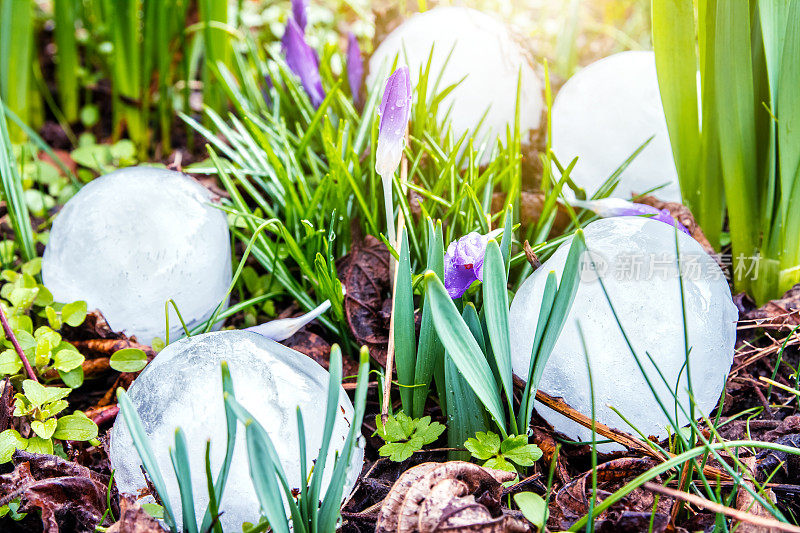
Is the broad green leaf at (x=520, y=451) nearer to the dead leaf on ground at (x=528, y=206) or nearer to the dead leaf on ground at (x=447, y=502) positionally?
the dead leaf on ground at (x=447, y=502)

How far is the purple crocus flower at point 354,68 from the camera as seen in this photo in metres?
2.35

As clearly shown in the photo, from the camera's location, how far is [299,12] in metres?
2.36

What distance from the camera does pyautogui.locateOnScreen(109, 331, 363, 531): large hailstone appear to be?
48.0 inches

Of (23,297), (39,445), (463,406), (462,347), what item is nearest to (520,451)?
(463,406)

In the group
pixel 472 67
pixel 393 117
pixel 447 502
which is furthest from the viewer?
pixel 472 67

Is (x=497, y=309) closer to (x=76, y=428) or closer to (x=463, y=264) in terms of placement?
(x=463, y=264)

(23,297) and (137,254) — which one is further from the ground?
(137,254)

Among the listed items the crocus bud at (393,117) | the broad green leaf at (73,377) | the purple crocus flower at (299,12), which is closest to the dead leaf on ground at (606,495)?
the crocus bud at (393,117)

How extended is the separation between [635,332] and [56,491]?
1252 mm

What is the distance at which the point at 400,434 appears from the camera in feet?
4.67

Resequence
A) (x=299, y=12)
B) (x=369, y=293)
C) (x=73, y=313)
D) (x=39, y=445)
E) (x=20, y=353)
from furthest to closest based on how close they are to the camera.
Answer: (x=299, y=12), (x=369, y=293), (x=73, y=313), (x=20, y=353), (x=39, y=445)

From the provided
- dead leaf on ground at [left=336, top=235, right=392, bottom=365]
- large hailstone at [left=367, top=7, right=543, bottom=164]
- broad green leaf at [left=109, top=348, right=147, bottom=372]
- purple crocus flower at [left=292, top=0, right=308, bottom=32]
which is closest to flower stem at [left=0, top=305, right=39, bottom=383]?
broad green leaf at [left=109, top=348, right=147, bottom=372]

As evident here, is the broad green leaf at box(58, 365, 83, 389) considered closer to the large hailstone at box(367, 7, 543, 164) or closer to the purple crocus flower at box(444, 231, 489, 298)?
the purple crocus flower at box(444, 231, 489, 298)

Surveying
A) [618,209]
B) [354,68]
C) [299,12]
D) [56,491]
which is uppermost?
[299,12]
